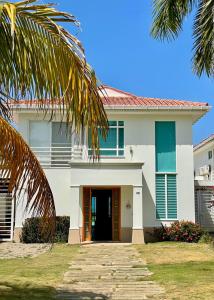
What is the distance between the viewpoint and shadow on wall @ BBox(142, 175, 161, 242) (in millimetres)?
22938

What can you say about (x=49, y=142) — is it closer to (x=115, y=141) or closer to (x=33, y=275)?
(x=115, y=141)

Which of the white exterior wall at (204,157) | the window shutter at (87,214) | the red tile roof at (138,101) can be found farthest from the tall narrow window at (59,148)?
the white exterior wall at (204,157)

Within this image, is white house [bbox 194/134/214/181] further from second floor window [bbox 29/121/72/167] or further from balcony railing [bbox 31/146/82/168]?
second floor window [bbox 29/121/72/167]

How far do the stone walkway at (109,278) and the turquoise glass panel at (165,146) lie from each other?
6881 mm

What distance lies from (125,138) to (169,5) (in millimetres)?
8351

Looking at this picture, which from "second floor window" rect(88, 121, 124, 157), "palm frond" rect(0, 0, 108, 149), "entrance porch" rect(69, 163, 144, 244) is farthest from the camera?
"second floor window" rect(88, 121, 124, 157)

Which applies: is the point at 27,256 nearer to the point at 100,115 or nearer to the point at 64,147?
the point at 64,147

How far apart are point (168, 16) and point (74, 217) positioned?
34.0 ft

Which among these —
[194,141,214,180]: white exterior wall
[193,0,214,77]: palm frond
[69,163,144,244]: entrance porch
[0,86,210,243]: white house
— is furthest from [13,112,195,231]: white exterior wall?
[194,141,214,180]: white exterior wall

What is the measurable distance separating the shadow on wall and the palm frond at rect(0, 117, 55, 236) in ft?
52.8

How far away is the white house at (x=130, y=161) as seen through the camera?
76.0 feet

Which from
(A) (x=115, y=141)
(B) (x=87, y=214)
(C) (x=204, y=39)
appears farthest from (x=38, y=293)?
(A) (x=115, y=141)

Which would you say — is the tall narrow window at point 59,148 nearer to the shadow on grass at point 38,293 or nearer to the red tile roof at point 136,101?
the red tile roof at point 136,101

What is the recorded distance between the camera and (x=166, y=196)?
23.5 metres
